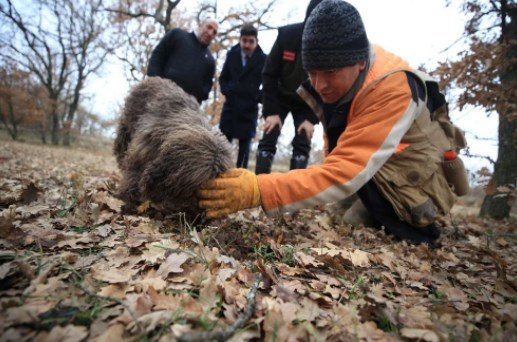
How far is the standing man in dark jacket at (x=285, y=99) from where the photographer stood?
398 cm

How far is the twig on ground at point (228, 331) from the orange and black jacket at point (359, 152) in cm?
81

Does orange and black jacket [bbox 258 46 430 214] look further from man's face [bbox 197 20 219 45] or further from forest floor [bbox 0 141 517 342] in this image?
man's face [bbox 197 20 219 45]

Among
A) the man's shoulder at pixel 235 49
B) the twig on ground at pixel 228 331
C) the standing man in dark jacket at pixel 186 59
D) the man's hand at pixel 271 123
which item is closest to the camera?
the twig on ground at pixel 228 331

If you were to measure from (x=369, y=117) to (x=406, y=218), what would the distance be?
3.82ft

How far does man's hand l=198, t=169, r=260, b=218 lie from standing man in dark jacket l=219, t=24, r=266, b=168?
3.12 metres

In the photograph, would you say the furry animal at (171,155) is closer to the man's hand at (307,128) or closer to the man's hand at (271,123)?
the man's hand at (271,123)

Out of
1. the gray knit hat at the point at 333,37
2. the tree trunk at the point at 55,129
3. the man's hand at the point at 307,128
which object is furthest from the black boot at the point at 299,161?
the tree trunk at the point at 55,129

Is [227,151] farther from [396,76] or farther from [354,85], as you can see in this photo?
[396,76]

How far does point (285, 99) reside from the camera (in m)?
4.25

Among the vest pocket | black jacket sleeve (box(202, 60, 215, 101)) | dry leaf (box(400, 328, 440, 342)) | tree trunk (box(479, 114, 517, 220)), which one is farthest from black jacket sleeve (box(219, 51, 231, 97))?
dry leaf (box(400, 328, 440, 342))

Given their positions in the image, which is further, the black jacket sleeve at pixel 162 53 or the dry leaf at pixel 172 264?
the black jacket sleeve at pixel 162 53

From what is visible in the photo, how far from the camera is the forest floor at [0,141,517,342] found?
117 cm

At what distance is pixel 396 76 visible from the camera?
96.7 inches

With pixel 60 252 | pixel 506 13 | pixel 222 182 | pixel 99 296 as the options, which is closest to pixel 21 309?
pixel 99 296
